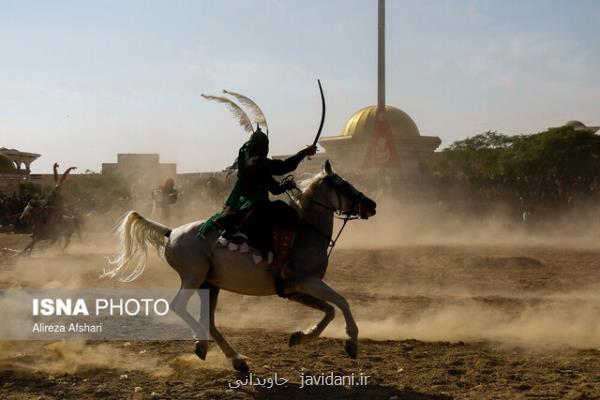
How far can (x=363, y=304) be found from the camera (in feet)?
46.0

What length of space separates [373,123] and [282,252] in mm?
70412

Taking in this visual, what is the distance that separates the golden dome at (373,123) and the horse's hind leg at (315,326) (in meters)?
69.4

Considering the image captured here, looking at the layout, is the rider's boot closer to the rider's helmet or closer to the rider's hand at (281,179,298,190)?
the rider's hand at (281,179,298,190)

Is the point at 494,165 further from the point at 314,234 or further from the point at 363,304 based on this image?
the point at 314,234

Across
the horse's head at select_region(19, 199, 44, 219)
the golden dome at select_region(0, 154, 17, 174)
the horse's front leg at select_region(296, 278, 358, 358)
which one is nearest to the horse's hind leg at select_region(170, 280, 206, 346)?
the horse's front leg at select_region(296, 278, 358, 358)

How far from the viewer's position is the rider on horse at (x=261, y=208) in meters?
8.54

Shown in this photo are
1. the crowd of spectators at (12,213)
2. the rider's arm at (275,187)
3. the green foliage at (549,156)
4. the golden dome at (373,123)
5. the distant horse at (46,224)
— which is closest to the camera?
the rider's arm at (275,187)

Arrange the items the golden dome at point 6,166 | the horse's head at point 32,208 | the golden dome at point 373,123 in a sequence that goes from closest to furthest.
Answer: the horse's head at point 32,208 → the golden dome at point 6,166 → the golden dome at point 373,123

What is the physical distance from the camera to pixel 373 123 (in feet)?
256

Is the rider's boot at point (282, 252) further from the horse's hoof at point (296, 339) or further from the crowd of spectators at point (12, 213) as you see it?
the crowd of spectators at point (12, 213)

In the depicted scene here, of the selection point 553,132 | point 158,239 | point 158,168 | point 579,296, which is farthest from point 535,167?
point 158,239

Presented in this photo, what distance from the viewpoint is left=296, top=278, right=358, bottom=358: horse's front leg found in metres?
8.06

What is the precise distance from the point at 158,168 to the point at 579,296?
65215 mm

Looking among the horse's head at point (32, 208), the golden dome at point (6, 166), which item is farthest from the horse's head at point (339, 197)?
the golden dome at point (6, 166)
